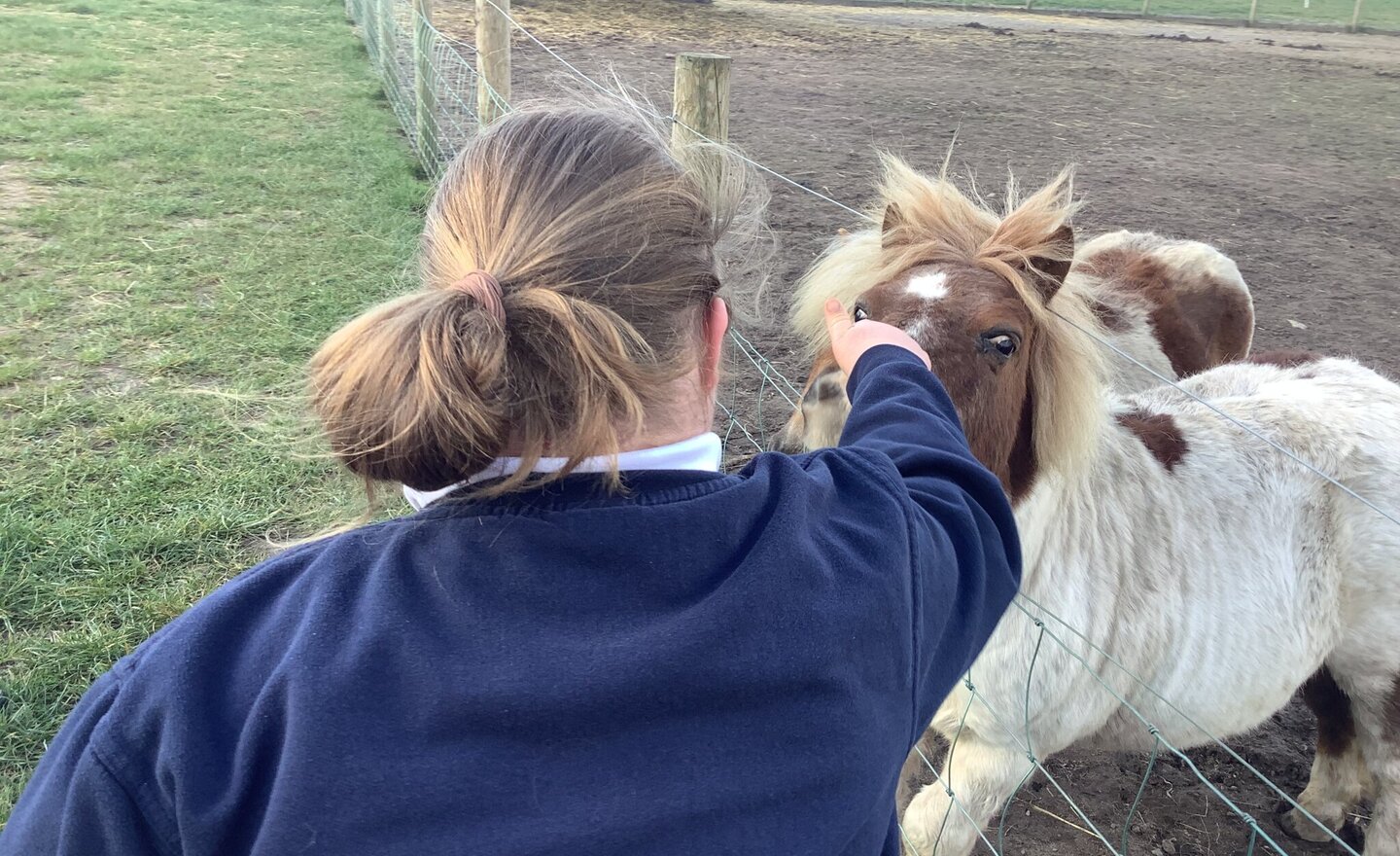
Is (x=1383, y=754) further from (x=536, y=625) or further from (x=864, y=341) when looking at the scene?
(x=536, y=625)

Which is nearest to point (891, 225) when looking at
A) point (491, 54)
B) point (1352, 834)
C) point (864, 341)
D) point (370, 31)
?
point (864, 341)

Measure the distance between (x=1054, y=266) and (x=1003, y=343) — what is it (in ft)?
1.04

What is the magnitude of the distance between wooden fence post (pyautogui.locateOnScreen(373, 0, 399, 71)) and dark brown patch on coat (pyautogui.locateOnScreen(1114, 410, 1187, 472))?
8.40 metres

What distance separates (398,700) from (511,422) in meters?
0.27

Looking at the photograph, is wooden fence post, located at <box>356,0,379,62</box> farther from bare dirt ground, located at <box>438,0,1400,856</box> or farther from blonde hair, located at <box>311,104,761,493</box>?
blonde hair, located at <box>311,104,761,493</box>

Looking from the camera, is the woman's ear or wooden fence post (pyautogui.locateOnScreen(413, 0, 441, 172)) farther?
wooden fence post (pyautogui.locateOnScreen(413, 0, 441, 172))

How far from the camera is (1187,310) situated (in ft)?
13.9

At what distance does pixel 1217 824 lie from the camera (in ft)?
9.34

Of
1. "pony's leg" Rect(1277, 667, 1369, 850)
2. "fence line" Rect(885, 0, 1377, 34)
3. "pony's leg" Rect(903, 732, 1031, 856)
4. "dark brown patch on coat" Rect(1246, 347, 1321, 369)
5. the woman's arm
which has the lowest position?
"pony's leg" Rect(1277, 667, 1369, 850)

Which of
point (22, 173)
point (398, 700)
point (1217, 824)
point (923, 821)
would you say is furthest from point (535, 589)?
point (22, 173)

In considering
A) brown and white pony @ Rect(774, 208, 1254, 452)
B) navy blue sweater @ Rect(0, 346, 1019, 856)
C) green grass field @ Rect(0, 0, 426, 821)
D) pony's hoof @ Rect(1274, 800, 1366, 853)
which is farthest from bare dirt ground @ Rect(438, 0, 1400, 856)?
green grass field @ Rect(0, 0, 426, 821)

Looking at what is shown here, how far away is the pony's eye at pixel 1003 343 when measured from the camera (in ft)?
7.02

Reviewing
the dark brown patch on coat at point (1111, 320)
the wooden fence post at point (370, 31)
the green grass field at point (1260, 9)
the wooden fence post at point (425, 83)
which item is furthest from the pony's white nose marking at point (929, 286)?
the green grass field at point (1260, 9)

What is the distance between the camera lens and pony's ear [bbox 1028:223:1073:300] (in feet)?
7.53
